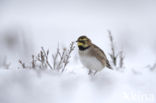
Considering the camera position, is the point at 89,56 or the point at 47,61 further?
the point at 89,56

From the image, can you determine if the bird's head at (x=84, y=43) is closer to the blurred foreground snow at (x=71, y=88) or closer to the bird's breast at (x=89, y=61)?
the bird's breast at (x=89, y=61)

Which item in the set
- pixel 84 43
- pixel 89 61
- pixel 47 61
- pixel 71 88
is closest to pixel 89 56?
pixel 89 61

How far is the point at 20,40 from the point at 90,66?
94.0 inches

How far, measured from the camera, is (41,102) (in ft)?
9.75

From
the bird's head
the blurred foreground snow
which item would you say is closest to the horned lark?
the bird's head

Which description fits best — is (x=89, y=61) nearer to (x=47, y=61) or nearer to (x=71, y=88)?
(x=47, y=61)

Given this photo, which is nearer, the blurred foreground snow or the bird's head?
the blurred foreground snow

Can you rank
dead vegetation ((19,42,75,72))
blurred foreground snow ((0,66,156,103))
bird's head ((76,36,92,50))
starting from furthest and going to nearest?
bird's head ((76,36,92,50)) → dead vegetation ((19,42,75,72)) → blurred foreground snow ((0,66,156,103))

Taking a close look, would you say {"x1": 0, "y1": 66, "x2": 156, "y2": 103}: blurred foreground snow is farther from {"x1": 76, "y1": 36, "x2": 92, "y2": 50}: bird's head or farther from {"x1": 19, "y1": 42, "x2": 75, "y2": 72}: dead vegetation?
{"x1": 76, "y1": 36, "x2": 92, "y2": 50}: bird's head

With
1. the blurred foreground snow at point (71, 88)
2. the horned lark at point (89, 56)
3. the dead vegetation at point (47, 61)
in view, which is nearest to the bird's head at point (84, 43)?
the horned lark at point (89, 56)

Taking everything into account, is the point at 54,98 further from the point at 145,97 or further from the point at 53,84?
the point at 145,97

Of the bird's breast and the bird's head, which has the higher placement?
the bird's head

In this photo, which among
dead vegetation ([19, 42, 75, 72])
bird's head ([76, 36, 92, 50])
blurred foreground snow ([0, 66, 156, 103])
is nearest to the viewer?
blurred foreground snow ([0, 66, 156, 103])

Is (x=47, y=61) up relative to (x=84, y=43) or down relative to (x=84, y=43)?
down
